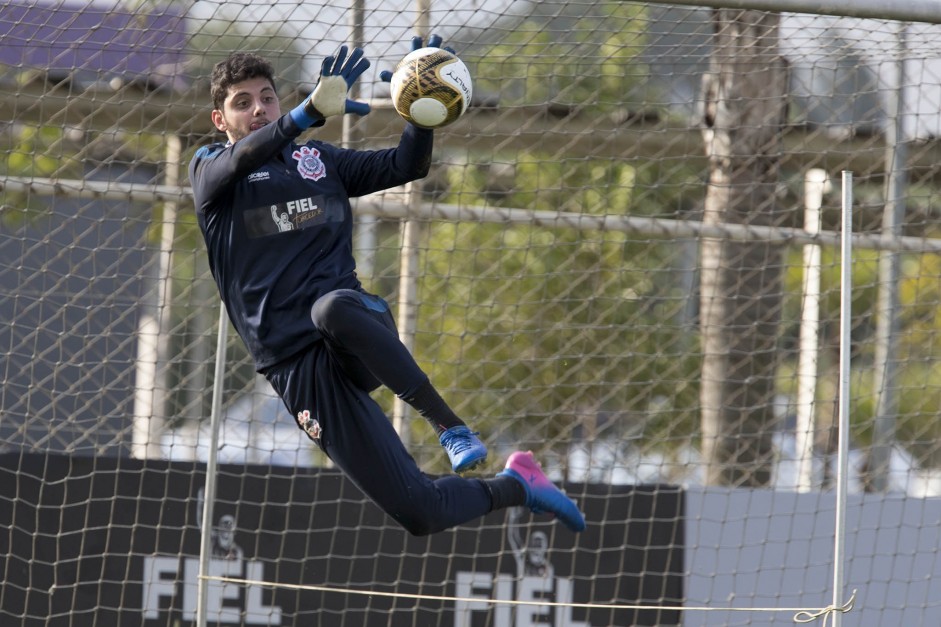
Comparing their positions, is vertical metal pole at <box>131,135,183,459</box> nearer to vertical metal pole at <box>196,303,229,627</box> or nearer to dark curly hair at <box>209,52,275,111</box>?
vertical metal pole at <box>196,303,229,627</box>

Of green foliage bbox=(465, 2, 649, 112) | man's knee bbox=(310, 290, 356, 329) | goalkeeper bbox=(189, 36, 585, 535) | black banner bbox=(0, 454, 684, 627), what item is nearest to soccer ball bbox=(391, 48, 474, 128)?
goalkeeper bbox=(189, 36, 585, 535)

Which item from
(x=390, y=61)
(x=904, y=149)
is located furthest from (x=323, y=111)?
(x=904, y=149)

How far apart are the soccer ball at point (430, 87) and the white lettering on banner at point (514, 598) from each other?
281 cm

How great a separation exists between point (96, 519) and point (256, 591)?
82 centimetres

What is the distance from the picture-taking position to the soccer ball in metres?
3.55

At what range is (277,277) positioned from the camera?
3689 mm

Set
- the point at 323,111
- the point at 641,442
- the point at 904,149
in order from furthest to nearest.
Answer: the point at 641,442 → the point at 904,149 → the point at 323,111

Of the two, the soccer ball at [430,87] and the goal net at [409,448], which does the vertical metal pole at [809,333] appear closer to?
the goal net at [409,448]

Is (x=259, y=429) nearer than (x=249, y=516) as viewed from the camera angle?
No

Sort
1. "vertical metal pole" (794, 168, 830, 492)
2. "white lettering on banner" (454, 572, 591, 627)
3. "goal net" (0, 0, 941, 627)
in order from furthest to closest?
"vertical metal pole" (794, 168, 830, 492), "white lettering on banner" (454, 572, 591, 627), "goal net" (0, 0, 941, 627)

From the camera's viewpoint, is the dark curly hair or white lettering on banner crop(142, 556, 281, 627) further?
white lettering on banner crop(142, 556, 281, 627)

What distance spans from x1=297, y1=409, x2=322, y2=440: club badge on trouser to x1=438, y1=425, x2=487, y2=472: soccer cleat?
406 mm

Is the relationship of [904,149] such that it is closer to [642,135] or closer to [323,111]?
[642,135]

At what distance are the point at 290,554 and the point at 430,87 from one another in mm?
2950
